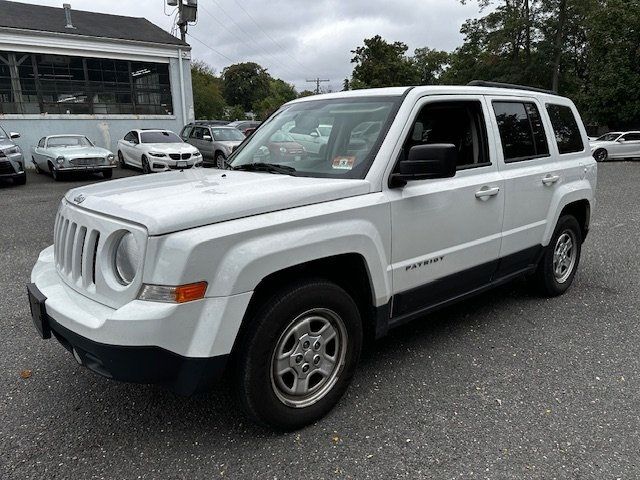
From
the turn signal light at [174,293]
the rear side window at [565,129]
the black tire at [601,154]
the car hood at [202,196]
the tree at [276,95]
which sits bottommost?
the black tire at [601,154]

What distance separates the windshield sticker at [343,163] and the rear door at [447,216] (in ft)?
0.98

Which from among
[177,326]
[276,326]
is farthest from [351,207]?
[177,326]

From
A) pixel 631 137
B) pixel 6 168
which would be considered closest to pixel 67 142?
pixel 6 168

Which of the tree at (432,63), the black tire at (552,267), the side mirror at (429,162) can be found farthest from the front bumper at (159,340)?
the tree at (432,63)

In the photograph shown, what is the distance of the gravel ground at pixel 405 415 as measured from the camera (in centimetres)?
238

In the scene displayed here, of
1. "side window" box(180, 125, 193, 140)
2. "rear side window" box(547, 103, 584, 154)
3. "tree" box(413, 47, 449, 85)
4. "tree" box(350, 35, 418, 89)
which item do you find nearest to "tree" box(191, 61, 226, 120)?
Answer: "tree" box(350, 35, 418, 89)

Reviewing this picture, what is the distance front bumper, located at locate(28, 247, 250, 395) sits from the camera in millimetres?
2109

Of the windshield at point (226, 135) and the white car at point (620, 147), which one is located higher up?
the windshield at point (226, 135)

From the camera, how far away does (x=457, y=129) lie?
135 inches

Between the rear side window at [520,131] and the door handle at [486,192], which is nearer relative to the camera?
the door handle at [486,192]

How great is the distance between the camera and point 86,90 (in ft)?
70.5

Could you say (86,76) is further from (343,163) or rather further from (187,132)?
(343,163)

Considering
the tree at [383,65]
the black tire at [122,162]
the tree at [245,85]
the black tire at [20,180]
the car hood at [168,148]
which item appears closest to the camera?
the black tire at [20,180]

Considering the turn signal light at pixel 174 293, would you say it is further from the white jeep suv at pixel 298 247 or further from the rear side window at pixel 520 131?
the rear side window at pixel 520 131
